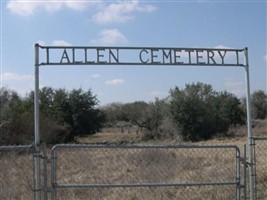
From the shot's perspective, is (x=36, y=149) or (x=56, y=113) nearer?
(x=36, y=149)

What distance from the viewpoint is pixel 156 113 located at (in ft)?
176

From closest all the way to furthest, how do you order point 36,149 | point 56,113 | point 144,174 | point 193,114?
point 36,149, point 144,174, point 56,113, point 193,114

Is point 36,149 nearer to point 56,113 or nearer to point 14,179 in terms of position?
point 14,179

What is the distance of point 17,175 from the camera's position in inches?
355

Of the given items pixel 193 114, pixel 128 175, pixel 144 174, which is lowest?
pixel 128 175

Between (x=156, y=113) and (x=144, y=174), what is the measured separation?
132ft

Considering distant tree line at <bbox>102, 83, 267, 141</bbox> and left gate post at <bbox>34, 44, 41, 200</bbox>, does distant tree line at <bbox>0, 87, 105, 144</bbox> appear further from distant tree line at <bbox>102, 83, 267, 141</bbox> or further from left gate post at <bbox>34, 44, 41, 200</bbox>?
left gate post at <bbox>34, 44, 41, 200</bbox>

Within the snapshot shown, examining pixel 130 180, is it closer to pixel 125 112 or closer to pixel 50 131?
pixel 50 131

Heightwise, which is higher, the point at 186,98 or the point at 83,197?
the point at 186,98

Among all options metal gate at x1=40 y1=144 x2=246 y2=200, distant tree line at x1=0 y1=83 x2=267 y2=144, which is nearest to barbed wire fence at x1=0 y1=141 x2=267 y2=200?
metal gate at x1=40 y1=144 x2=246 y2=200

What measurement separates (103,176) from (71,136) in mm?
28684

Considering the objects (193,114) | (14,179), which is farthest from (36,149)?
(193,114)

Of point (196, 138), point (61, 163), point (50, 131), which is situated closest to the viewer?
point (61, 163)

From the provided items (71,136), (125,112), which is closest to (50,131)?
(71,136)
